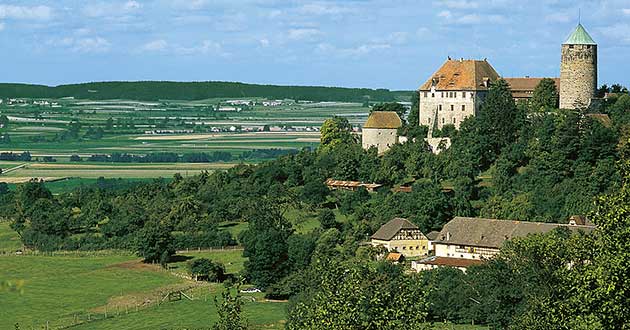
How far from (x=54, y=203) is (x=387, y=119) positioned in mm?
23955

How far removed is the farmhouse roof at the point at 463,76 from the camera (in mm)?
71062

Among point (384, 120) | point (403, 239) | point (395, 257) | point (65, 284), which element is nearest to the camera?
point (65, 284)

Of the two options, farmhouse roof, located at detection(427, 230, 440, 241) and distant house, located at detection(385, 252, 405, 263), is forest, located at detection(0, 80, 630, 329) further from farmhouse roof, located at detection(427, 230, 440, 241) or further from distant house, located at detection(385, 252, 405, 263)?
distant house, located at detection(385, 252, 405, 263)

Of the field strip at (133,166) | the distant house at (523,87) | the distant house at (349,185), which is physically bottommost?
the field strip at (133,166)

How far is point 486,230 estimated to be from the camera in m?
56.4

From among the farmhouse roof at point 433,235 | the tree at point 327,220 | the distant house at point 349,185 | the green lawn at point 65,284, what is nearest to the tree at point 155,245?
the green lawn at point 65,284

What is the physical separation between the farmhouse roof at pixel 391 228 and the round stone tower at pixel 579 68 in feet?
45.4

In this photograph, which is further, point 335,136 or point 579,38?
point 335,136

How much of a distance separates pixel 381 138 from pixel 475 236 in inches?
800

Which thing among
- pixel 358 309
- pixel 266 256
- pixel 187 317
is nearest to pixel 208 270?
pixel 266 256

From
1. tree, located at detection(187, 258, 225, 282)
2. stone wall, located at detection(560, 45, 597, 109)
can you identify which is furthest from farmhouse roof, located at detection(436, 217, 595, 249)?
stone wall, located at detection(560, 45, 597, 109)

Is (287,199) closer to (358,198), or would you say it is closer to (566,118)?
(358,198)

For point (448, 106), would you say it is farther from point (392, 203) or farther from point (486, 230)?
point (486, 230)

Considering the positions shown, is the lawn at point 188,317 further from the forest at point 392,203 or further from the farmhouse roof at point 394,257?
the farmhouse roof at point 394,257
